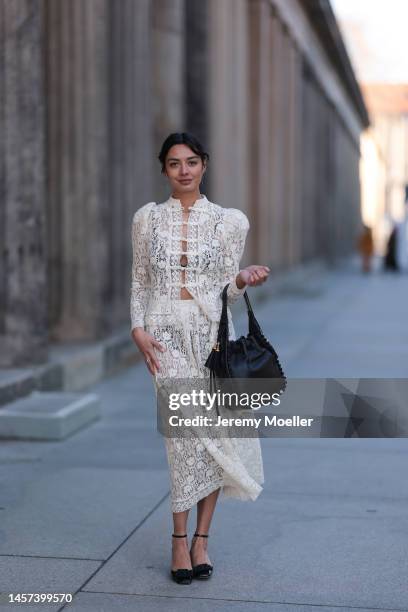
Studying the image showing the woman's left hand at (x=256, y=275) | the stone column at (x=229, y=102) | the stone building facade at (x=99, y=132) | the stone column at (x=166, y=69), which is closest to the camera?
the woman's left hand at (x=256, y=275)

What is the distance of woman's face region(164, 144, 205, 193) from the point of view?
511 cm

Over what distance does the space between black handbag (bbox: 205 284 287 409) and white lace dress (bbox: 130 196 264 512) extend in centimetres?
16

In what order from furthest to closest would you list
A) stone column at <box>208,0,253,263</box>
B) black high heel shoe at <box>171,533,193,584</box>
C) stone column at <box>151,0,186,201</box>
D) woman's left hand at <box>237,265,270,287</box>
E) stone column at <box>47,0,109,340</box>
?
stone column at <box>208,0,253,263</box>, stone column at <box>151,0,186,201</box>, stone column at <box>47,0,109,340</box>, black high heel shoe at <box>171,533,193,584</box>, woman's left hand at <box>237,265,270,287</box>

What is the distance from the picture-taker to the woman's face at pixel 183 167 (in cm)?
511

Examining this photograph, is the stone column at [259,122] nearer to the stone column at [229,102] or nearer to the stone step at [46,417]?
the stone column at [229,102]

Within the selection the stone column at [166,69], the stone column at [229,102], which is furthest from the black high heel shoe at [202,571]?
the stone column at [229,102]

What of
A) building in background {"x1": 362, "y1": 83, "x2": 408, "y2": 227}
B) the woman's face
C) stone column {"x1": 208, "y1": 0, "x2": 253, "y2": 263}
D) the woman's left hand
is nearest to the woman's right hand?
the woman's left hand

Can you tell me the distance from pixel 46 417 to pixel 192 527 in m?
2.61

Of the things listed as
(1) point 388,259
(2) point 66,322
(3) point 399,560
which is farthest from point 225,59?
(1) point 388,259

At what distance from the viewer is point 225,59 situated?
776 inches

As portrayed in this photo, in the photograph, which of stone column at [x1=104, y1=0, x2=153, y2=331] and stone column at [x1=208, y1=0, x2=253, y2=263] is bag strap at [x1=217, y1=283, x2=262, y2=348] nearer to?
stone column at [x1=104, y1=0, x2=153, y2=331]

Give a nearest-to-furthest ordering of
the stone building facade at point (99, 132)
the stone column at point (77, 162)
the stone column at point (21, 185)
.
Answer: the stone column at point (21, 185), the stone building facade at point (99, 132), the stone column at point (77, 162)

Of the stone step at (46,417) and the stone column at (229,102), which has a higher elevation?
the stone column at (229,102)

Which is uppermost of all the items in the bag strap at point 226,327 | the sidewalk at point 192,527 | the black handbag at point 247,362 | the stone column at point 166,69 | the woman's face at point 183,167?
the stone column at point 166,69
